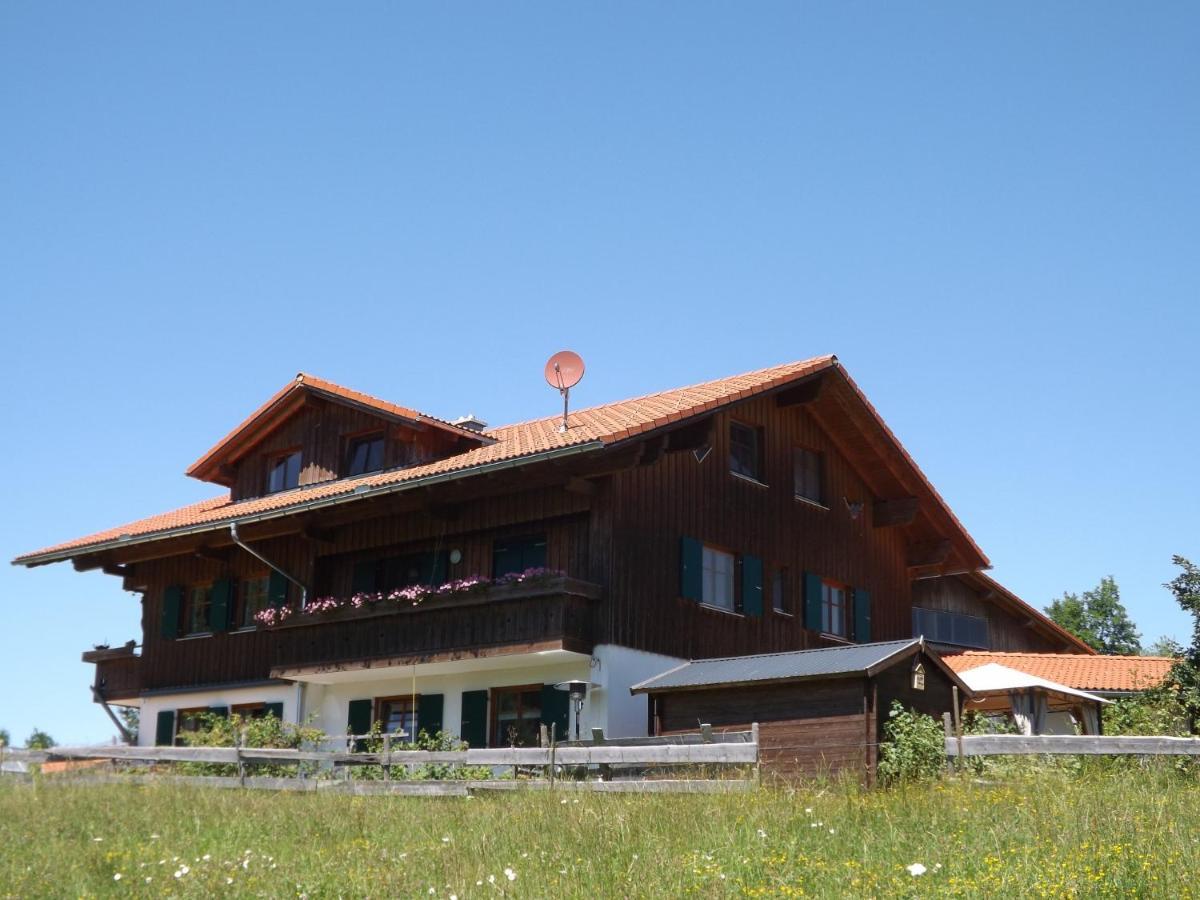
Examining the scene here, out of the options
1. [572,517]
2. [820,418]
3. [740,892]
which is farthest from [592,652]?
[740,892]

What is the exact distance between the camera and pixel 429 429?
82.2 ft

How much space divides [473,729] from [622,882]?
12.8 meters

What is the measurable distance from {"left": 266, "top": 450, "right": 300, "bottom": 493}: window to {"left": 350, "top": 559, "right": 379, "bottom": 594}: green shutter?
296 cm

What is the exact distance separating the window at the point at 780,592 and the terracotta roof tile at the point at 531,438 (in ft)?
11.8

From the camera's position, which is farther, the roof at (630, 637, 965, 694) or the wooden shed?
the roof at (630, 637, 965, 694)

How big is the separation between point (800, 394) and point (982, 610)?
1052 centimetres

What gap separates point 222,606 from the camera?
91.3 feet

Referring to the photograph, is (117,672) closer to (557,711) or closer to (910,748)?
(557,711)

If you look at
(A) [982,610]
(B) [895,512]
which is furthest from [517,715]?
(A) [982,610]

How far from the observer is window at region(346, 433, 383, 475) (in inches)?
1048

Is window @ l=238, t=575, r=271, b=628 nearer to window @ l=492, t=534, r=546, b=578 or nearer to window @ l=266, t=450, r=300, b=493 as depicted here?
window @ l=266, t=450, r=300, b=493

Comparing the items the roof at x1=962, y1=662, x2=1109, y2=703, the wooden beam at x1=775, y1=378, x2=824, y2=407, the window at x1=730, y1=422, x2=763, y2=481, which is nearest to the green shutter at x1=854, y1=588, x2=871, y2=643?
the window at x1=730, y1=422, x2=763, y2=481

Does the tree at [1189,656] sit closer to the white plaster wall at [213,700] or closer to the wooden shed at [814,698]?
the wooden shed at [814,698]

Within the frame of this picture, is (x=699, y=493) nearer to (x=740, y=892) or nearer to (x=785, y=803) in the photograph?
Result: (x=785, y=803)
